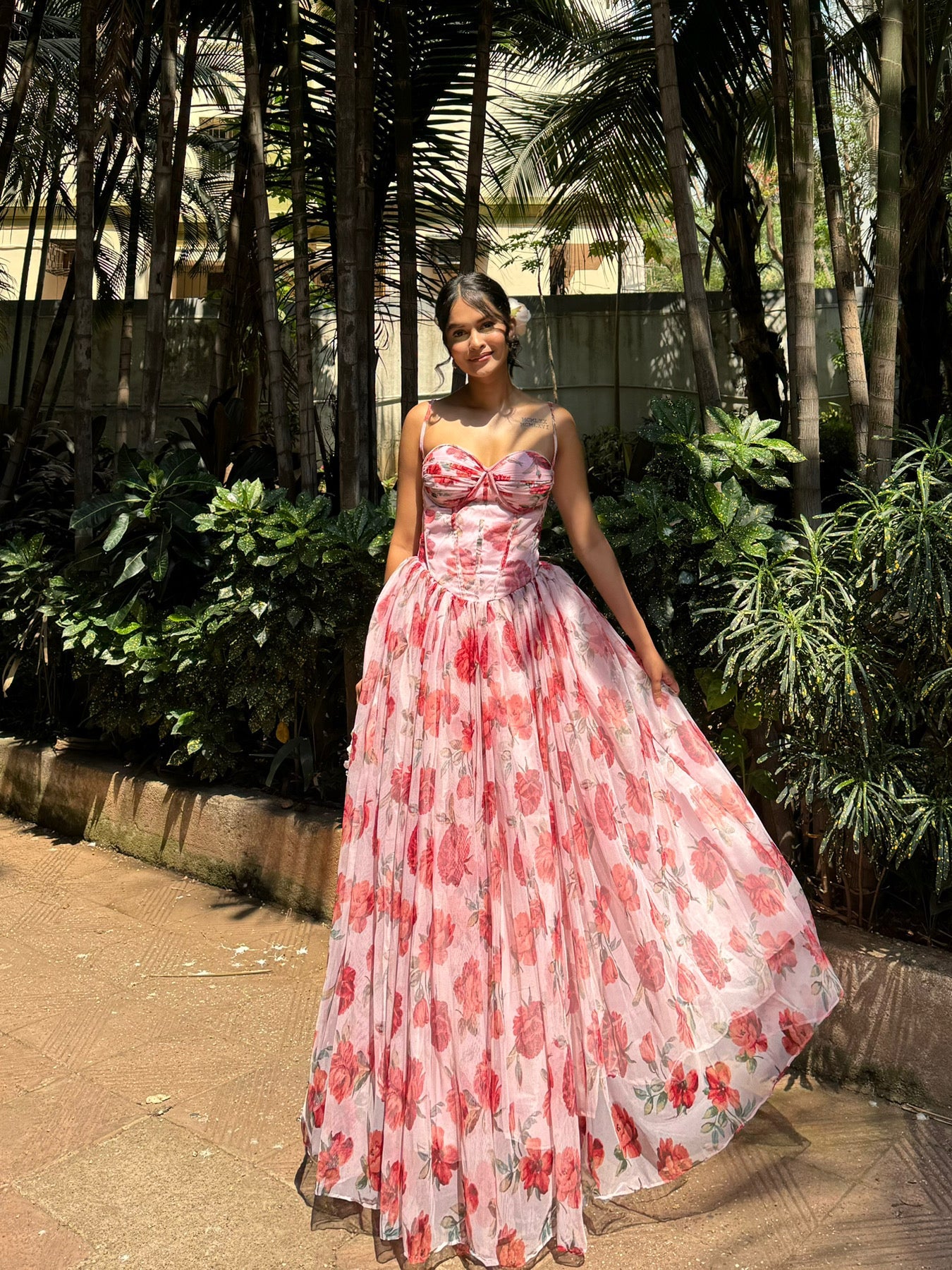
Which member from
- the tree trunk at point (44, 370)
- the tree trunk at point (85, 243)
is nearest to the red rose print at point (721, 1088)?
the tree trunk at point (85, 243)

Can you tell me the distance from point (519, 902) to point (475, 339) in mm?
1211

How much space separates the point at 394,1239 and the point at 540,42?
6.52m

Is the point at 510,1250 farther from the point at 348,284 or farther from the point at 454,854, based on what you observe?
the point at 348,284

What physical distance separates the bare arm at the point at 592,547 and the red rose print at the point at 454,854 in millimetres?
580

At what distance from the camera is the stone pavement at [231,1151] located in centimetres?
234

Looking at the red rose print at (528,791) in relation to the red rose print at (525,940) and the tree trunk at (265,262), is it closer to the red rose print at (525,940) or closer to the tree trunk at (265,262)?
the red rose print at (525,940)

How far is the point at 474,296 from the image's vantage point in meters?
2.65

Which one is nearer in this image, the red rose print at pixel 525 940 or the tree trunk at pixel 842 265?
the red rose print at pixel 525 940

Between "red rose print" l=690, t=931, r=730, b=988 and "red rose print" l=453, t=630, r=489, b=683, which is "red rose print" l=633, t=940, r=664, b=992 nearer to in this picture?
"red rose print" l=690, t=931, r=730, b=988

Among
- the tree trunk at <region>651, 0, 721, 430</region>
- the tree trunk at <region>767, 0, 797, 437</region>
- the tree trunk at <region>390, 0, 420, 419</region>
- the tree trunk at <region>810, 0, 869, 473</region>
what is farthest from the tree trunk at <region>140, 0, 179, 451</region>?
the tree trunk at <region>810, 0, 869, 473</region>

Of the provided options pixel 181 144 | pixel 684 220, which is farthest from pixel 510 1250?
pixel 181 144

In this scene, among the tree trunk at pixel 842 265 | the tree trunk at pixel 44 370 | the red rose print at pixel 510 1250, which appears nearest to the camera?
the red rose print at pixel 510 1250

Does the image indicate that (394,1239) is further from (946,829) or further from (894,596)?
(894,596)

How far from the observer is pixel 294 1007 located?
3420mm
